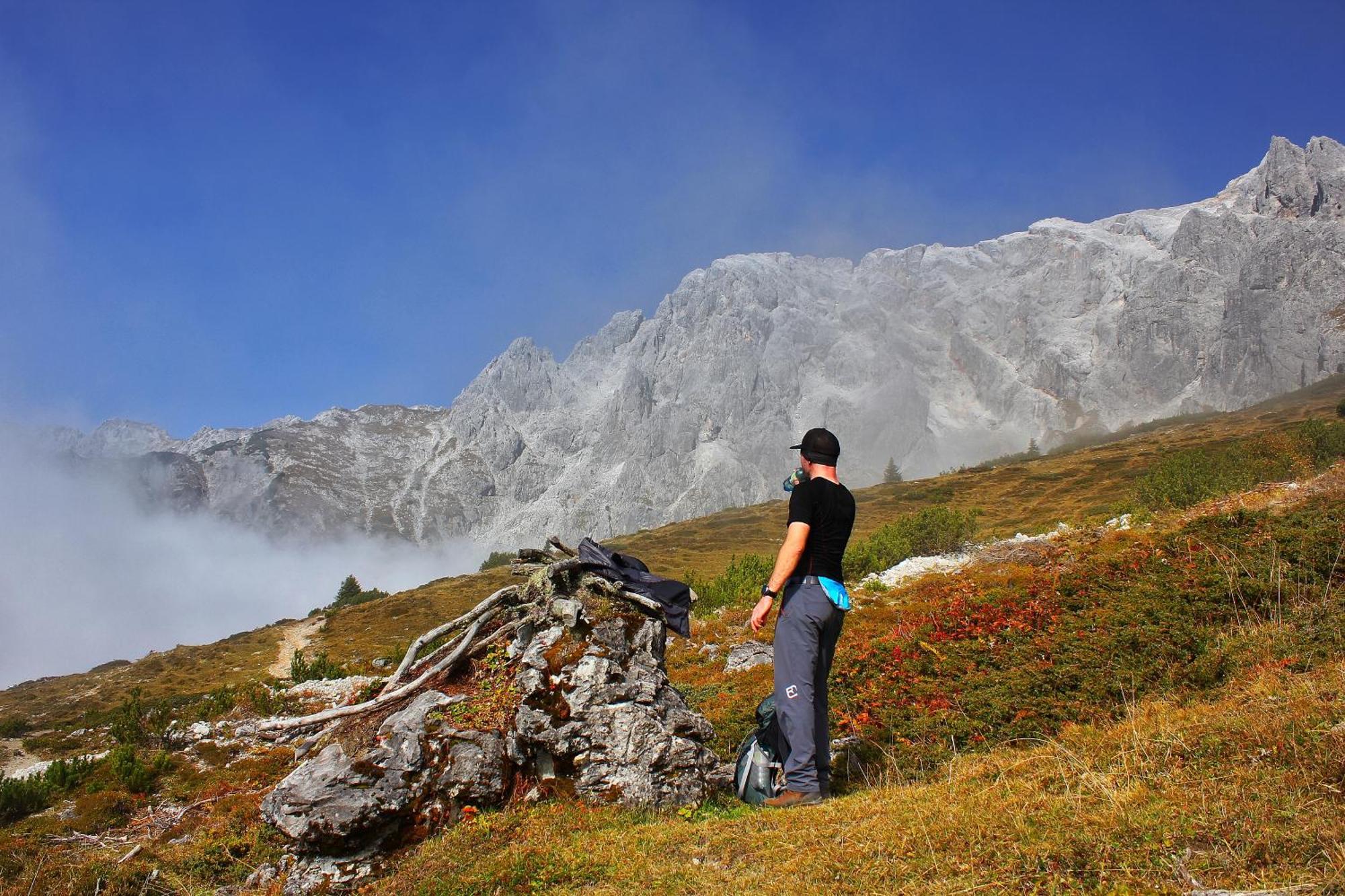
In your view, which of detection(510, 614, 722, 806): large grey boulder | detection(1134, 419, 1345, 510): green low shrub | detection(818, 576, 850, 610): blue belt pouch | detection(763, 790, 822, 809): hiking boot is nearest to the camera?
detection(763, 790, 822, 809): hiking boot

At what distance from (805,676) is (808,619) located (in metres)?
0.58

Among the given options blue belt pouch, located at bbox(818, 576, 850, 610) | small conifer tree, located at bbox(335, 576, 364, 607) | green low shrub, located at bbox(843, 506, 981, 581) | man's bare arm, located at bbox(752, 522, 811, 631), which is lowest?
green low shrub, located at bbox(843, 506, 981, 581)

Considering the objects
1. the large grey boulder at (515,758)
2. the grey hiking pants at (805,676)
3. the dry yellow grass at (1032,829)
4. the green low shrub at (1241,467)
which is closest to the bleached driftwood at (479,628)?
the large grey boulder at (515,758)

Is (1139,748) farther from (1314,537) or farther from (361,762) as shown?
(1314,537)

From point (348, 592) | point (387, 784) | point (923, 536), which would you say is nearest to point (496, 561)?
point (348, 592)

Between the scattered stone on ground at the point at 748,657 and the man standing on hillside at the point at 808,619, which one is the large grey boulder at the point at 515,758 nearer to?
the man standing on hillside at the point at 808,619

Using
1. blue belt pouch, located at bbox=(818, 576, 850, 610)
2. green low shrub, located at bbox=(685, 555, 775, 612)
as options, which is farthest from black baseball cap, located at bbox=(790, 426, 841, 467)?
green low shrub, located at bbox=(685, 555, 775, 612)

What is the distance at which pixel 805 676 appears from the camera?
22.4 feet

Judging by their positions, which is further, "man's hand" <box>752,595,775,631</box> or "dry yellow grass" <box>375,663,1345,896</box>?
"man's hand" <box>752,595,775,631</box>

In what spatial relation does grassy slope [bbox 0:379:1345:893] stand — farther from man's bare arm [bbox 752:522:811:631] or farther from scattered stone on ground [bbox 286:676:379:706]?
scattered stone on ground [bbox 286:676:379:706]

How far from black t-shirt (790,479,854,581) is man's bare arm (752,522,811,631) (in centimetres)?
7

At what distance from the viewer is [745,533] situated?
385 feet

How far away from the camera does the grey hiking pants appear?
22.0 ft

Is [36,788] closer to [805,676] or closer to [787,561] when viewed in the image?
[805,676]
